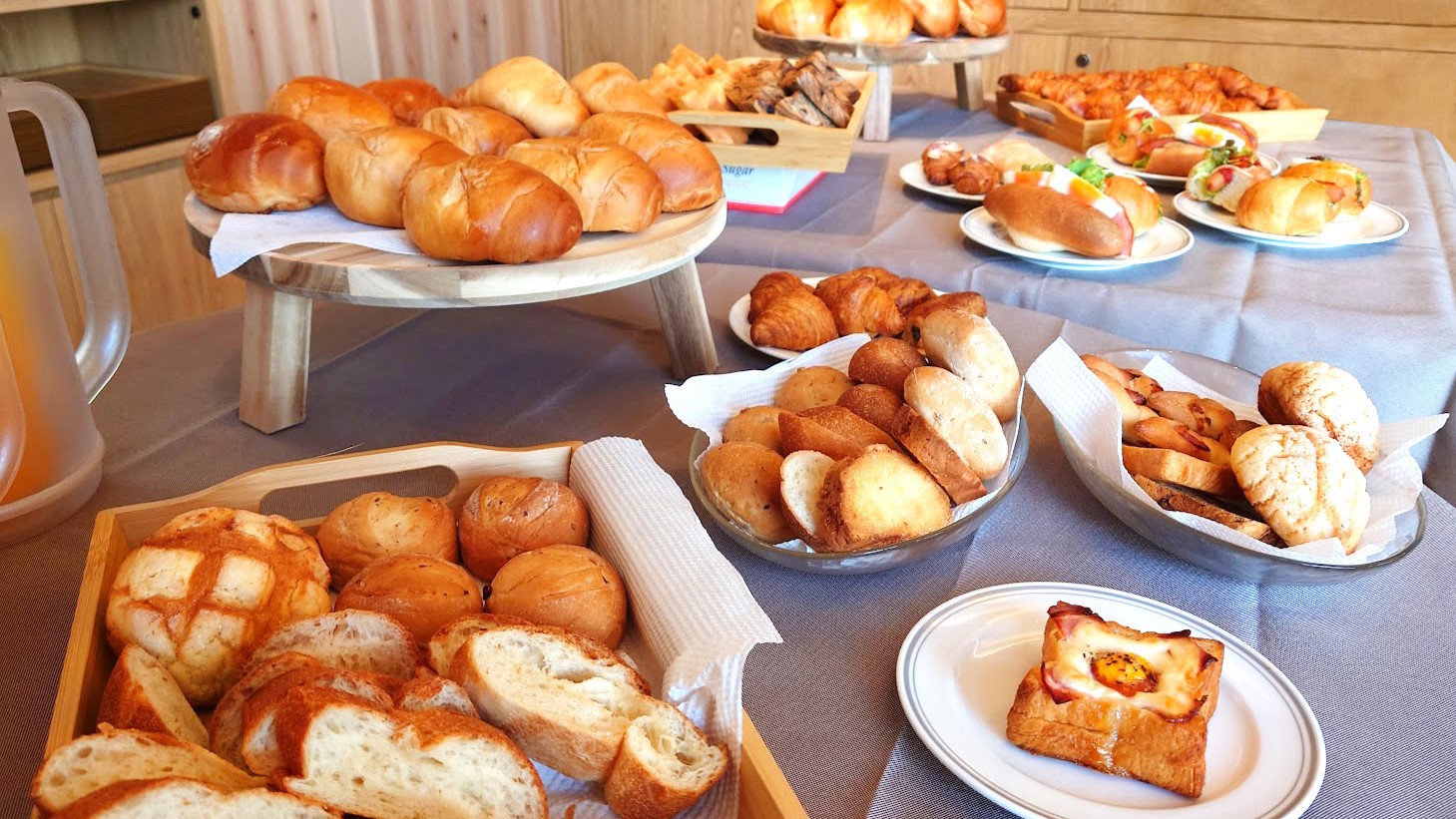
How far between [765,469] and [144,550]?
1.49 ft

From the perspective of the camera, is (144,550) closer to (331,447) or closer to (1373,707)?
(331,447)

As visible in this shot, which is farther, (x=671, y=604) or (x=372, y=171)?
(x=372, y=171)

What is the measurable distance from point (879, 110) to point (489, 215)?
1634mm

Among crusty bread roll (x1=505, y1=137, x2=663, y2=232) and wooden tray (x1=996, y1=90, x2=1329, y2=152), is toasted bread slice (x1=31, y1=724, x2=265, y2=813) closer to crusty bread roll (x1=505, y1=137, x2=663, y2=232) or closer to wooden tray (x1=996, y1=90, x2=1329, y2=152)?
crusty bread roll (x1=505, y1=137, x2=663, y2=232)

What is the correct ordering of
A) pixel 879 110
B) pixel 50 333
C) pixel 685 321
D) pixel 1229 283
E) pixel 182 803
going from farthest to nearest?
1. pixel 879 110
2. pixel 1229 283
3. pixel 685 321
4. pixel 50 333
5. pixel 182 803

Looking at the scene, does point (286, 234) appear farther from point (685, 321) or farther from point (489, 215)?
point (685, 321)

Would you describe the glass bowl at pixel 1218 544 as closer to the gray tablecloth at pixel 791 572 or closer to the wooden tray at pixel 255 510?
the gray tablecloth at pixel 791 572

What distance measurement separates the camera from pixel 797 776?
2.12 ft

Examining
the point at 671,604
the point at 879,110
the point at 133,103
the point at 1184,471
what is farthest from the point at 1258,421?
the point at 133,103

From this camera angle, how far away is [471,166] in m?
0.92

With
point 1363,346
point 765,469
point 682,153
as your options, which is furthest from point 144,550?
point 1363,346

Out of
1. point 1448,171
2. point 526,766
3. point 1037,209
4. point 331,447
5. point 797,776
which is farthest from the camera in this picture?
point 1448,171

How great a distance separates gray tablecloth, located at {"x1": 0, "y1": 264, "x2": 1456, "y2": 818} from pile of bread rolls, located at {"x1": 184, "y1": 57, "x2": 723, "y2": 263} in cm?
25

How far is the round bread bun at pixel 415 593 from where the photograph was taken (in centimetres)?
65
